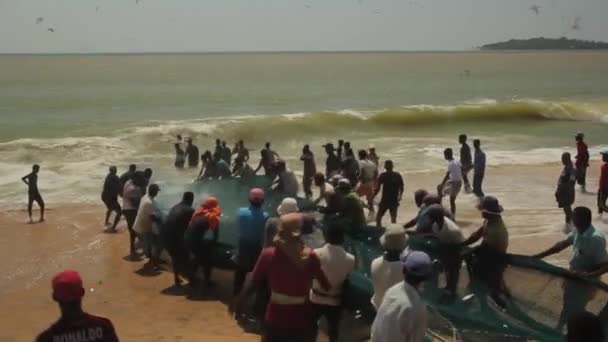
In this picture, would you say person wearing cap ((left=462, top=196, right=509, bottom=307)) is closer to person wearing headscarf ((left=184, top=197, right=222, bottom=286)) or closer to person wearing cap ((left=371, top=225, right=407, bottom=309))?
person wearing cap ((left=371, top=225, right=407, bottom=309))

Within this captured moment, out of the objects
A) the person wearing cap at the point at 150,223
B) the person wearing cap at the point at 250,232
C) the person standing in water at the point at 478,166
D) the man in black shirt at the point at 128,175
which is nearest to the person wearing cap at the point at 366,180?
the person standing in water at the point at 478,166

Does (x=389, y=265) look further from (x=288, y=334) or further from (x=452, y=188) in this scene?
(x=452, y=188)

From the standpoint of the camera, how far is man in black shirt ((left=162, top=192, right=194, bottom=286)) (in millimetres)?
9180

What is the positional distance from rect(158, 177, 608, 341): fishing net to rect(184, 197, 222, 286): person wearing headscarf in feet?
7.08

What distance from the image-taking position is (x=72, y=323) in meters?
3.68

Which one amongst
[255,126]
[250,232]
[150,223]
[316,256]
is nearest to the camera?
[316,256]

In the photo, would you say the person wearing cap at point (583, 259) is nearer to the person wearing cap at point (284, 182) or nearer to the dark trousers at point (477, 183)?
the person wearing cap at point (284, 182)

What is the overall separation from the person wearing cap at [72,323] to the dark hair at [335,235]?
8.64 ft

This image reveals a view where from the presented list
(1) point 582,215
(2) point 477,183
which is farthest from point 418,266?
(2) point 477,183

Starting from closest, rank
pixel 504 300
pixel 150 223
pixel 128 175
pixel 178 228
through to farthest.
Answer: pixel 504 300, pixel 178 228, pixel 150 223, pixel 128 175

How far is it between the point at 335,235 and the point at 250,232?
214cm

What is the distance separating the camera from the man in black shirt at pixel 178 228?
9.18 m

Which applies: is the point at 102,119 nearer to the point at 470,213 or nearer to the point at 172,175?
the point at 172,175

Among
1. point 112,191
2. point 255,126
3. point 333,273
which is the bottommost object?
point 112,191
